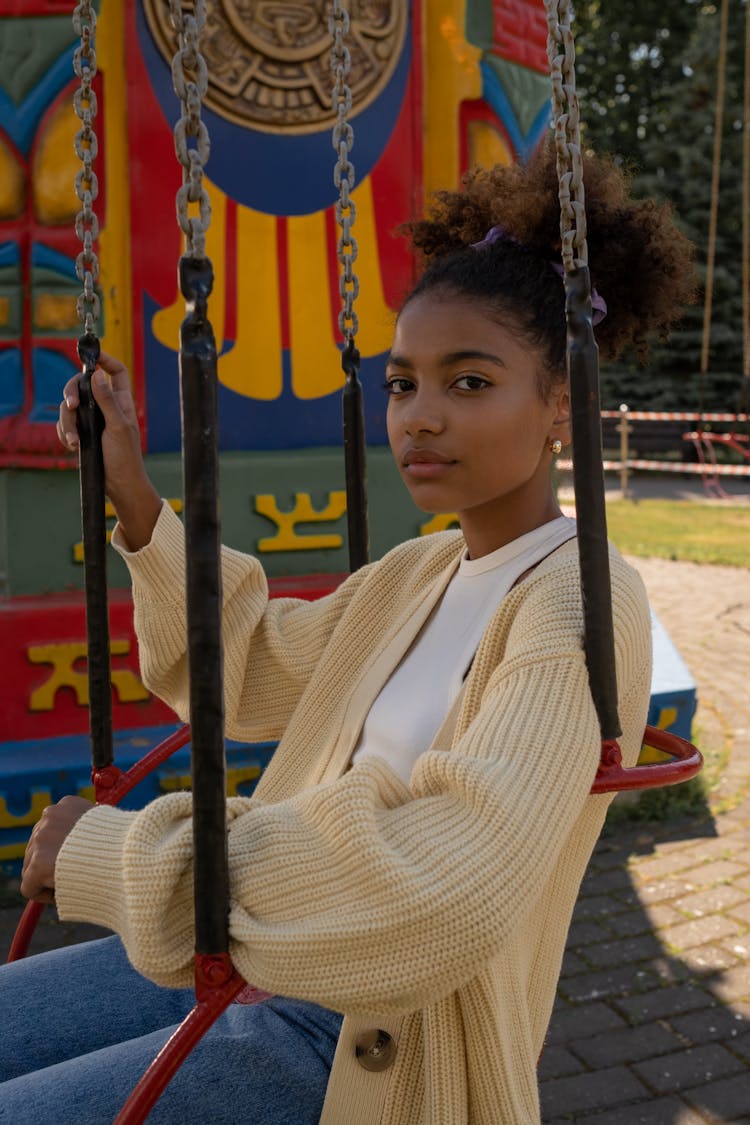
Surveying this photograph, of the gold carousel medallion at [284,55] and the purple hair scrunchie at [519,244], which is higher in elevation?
the gold carousel medallion at [284,55]

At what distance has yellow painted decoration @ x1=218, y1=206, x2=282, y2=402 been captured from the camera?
13.2ft

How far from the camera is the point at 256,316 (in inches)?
161

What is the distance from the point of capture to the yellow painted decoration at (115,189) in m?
3.76

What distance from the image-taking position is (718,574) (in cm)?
895

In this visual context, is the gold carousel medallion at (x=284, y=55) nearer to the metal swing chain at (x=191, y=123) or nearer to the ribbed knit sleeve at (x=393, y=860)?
the metal swing chain at (x=191, y=123)

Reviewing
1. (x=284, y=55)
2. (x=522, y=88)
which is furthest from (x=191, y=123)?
(x=522, y=88)

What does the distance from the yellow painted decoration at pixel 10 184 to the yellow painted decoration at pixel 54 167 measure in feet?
0.16

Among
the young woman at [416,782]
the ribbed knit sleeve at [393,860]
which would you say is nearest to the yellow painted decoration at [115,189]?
the young woman at [416,782]

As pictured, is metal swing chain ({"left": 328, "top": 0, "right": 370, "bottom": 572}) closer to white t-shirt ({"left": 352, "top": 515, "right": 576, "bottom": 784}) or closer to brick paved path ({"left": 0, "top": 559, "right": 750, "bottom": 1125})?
white t-shirt ({"left": 352, "top": 515, "right": 576, "bottom": 784})

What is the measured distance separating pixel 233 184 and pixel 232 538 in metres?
1.24

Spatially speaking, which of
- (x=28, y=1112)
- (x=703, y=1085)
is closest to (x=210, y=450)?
(x=28, y=1112)

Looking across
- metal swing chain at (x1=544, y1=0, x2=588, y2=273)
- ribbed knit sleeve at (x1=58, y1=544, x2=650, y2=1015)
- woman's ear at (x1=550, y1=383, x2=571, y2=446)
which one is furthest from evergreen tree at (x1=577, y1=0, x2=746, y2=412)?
ribbed knit sleeve at (x1=58, y1=544, x2=650, y2=1015)

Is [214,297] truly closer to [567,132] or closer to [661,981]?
[661,981]

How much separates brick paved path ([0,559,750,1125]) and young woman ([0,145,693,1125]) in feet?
4.19
